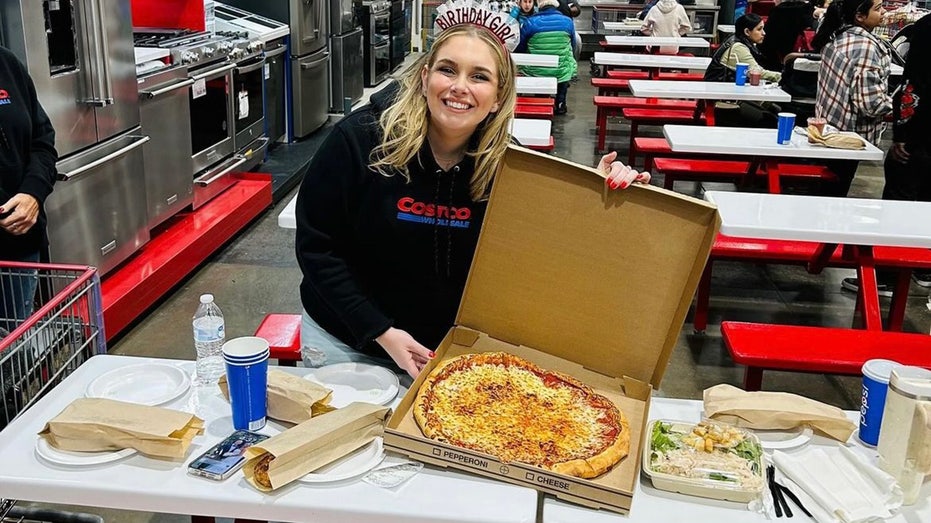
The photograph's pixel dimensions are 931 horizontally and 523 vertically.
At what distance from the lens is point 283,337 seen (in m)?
2.92

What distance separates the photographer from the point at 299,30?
7.29 metres

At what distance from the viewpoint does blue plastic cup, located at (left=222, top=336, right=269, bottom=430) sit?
64.2 inches

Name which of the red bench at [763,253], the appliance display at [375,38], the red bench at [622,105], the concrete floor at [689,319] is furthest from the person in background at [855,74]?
the appliance display at [375,38]

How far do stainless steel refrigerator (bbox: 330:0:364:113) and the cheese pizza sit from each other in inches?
262

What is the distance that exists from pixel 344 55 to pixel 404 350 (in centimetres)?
699

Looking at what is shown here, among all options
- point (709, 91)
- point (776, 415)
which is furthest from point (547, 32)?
point (776, 415)

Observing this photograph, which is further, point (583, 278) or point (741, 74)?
point (741, 74)

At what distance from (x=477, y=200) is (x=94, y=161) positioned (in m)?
2.49

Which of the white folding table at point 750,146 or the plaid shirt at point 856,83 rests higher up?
the plaid shirt at point 856,83

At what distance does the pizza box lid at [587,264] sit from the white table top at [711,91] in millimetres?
4704

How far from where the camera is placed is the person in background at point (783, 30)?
778cm

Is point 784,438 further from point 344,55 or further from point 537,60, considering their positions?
point 344,55

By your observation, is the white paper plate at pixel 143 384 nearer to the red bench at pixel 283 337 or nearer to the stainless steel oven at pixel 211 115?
the red bench at pixel 283 337

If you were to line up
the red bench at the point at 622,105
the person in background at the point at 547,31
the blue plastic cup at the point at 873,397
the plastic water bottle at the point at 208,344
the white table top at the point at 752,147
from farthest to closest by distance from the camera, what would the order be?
1. the person in background at the point at 547,31
2. the red bench at the point at 622,105
3. the white table top at the point at 752,147
4. the plastic water bottle at the point at 208,344
5. the blue plastic cup at the point at 873,397
